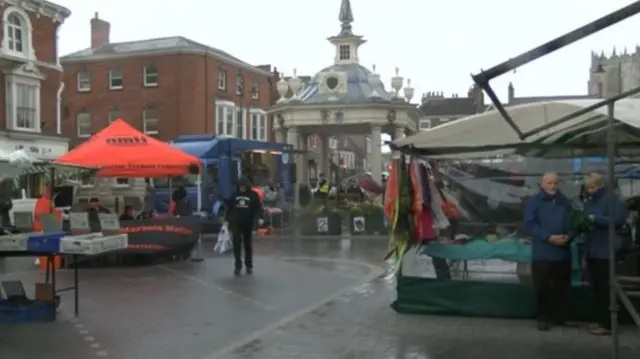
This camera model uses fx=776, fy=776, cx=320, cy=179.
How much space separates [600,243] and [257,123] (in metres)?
44.1

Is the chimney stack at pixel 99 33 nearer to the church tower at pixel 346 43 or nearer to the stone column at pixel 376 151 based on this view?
the church tower at pixel 346 43

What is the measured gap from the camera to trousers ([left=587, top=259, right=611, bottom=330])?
8.33m

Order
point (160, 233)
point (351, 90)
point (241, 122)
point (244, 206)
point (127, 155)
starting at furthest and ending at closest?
1. point (241, 122)
2. point (351, 90)
3. point (127, 155)
4. point (160, 233)
5. point (244, 206)

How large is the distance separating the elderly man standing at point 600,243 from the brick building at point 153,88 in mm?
37114

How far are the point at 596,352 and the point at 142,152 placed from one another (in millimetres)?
10506

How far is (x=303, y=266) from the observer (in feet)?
48.5

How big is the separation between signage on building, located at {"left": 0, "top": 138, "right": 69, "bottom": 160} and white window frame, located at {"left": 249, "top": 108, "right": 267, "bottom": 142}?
16.6 m

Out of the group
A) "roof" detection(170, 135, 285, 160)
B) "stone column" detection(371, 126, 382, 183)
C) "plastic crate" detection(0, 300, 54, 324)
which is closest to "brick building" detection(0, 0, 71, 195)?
"roof" detection(170, 135, 285, 160)

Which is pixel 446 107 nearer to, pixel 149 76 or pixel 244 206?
pixel 149 76

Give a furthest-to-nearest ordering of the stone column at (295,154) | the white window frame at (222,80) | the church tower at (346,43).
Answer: the white window frame at (222,80), the church tower at (346,43), the stone column at (295,154)

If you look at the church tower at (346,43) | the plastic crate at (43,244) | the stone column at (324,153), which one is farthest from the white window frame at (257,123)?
the plastic crate at (43,244)

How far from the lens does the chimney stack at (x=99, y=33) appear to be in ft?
168

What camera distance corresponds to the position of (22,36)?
111ft

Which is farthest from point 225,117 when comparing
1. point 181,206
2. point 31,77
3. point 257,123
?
point 181,206
